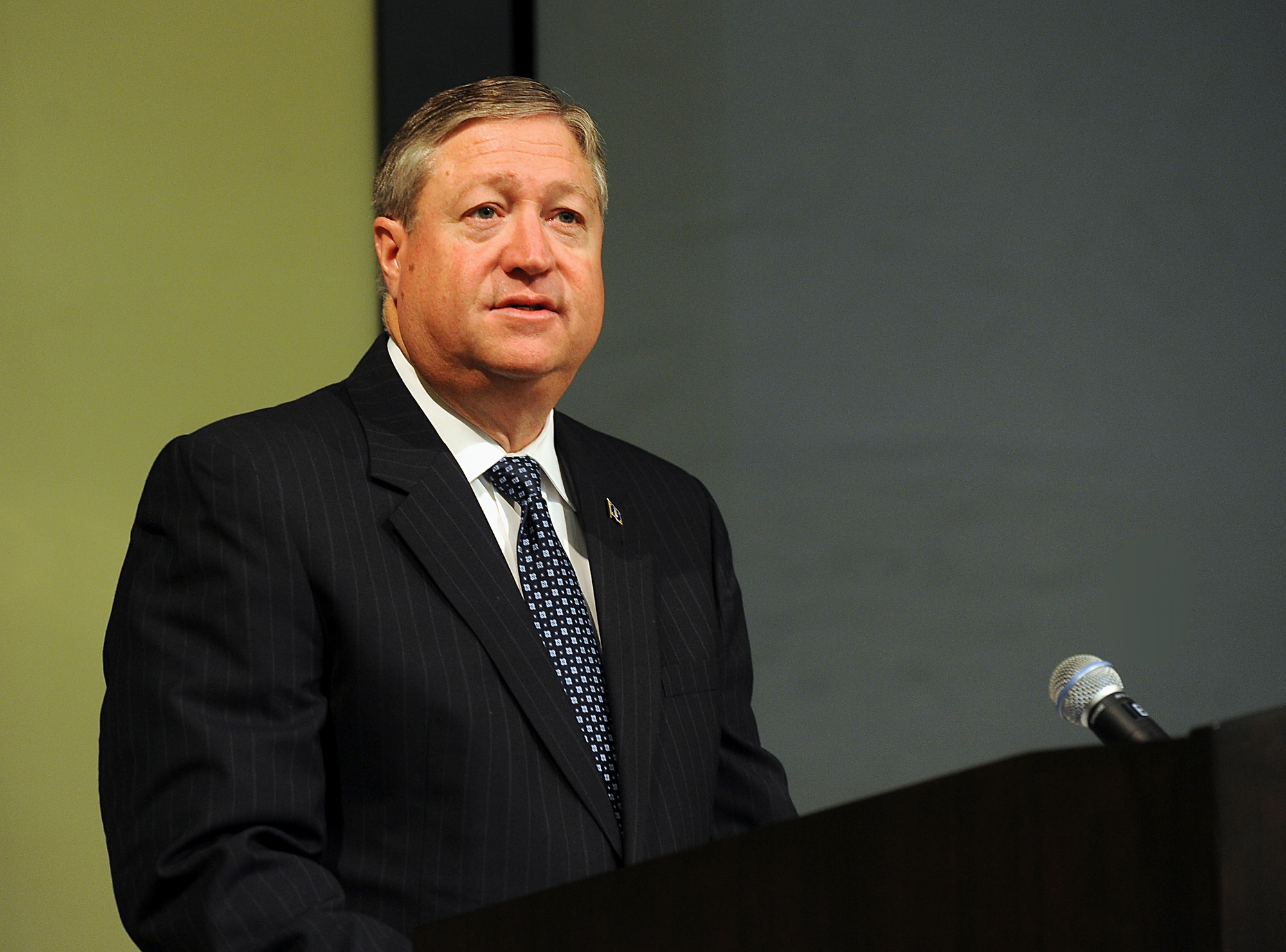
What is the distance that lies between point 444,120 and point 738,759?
0.85 meters

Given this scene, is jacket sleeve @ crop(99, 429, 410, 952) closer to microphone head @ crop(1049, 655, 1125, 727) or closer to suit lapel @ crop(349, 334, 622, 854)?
suit lapel @ crop(349, 334, 622, 854)

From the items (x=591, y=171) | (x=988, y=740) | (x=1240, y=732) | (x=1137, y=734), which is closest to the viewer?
(x=1240, y=732)

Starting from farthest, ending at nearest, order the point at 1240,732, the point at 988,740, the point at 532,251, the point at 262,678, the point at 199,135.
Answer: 1. the point at 988,740
2. the point at 199,135
3. the point at 532,251
4. the point at 262,678
5. the point at 1240,732

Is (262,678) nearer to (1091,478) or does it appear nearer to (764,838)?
(764,838)

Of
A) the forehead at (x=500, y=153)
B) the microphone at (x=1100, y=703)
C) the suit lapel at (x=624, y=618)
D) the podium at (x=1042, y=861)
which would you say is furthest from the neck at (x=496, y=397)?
the podium at (x=1042, y=861)

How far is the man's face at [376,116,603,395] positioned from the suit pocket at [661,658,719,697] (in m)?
0.37

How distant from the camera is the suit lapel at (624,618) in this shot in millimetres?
1518

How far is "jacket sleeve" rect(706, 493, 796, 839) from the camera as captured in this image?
1749 mm

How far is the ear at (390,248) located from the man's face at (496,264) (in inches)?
0.4

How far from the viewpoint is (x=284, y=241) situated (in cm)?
239

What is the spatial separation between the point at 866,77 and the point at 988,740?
133 cm

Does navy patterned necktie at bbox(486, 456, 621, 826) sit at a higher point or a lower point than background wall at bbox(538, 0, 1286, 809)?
lower

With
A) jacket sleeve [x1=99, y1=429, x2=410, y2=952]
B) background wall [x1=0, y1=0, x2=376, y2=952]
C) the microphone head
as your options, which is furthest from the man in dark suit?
background wall [x1=0, y1=0, x2=376, y2=952]

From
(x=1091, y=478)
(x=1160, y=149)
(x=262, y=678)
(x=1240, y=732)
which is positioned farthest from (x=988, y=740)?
(x=1240, y=732)
